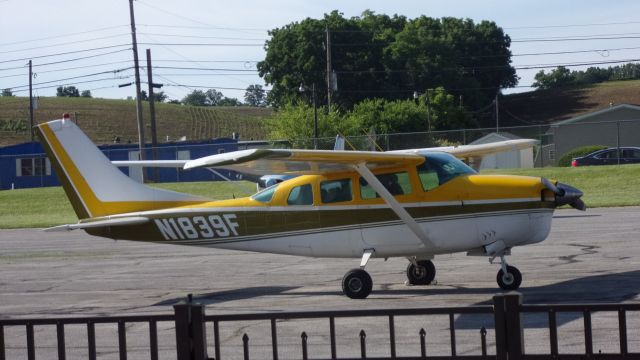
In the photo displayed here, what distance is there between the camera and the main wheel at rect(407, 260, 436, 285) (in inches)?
578

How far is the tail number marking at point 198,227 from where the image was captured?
14.9m

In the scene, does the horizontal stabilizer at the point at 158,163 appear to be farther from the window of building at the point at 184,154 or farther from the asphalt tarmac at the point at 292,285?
the window of building at the point at 184,154

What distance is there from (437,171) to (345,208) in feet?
4.91

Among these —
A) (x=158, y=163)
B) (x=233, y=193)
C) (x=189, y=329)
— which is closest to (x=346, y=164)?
(x=158, y=163)

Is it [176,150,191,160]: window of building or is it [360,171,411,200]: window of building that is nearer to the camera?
[360,171,411,200]: window of building

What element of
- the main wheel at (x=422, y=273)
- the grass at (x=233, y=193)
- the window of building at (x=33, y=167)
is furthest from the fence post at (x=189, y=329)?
the window of building at (x=33, y=167)

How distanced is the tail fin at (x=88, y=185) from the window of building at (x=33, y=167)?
44.8 metres

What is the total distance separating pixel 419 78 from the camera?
87.4 meters

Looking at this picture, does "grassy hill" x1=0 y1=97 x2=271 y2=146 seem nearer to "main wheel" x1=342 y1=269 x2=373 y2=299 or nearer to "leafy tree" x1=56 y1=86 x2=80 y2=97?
"leafy tree" x1=56 y1=86 x2=80 y2=97

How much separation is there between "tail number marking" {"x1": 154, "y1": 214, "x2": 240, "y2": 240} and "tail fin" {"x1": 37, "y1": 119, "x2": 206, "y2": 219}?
0.42m

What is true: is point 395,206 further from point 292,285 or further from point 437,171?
point 292,285

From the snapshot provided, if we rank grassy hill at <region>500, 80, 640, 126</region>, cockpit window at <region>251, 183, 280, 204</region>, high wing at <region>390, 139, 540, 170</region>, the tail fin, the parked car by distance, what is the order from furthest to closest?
grassy hill at <region>500, 80, 640, 126</region>
the parked car
high wing at <region>390, 139, 540, 170</region>
the tail fin
cockpit window at <region>251, 183, 280, 204</region>

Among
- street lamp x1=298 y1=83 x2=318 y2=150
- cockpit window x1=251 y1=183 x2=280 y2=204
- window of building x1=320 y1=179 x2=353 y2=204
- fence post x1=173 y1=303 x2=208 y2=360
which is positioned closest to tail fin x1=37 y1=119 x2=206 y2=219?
cockpit window x1=251 y1=183 x2=280 y2=204

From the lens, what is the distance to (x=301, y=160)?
43.5ft
